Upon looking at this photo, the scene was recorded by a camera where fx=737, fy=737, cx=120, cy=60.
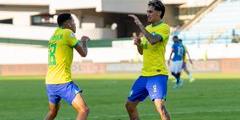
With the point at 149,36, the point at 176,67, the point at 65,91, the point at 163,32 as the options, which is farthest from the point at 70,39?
the point at 176,67

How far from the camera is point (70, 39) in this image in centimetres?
1195

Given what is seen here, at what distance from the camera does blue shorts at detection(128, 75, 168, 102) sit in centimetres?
1194

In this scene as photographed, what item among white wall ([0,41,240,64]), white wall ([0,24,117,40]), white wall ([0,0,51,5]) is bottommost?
white wall ([0,41,240,64])

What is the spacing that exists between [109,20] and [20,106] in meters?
54.7

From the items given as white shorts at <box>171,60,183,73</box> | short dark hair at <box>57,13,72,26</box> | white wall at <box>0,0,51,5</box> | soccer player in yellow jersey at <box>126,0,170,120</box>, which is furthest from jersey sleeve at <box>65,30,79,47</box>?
white wall at <box>0,0,51,5</box>

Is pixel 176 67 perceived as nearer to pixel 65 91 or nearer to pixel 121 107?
pixel 121 107

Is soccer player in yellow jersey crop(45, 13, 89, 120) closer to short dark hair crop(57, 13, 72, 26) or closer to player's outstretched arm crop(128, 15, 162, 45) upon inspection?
short dark hair crop(57, 13, 72, 26)

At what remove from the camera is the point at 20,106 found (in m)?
19.5

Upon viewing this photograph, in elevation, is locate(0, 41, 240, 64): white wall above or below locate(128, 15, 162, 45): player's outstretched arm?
below

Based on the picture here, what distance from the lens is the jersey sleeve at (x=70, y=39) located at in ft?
39.2

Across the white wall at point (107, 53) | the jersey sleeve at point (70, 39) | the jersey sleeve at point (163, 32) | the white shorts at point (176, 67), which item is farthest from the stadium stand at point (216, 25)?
the jersey sleeve at point (70, 39)

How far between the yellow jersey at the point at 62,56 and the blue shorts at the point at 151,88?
3.76 feet

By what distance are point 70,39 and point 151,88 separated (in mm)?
1537

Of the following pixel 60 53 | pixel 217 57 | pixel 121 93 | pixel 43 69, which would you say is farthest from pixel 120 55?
pixel 60 53
